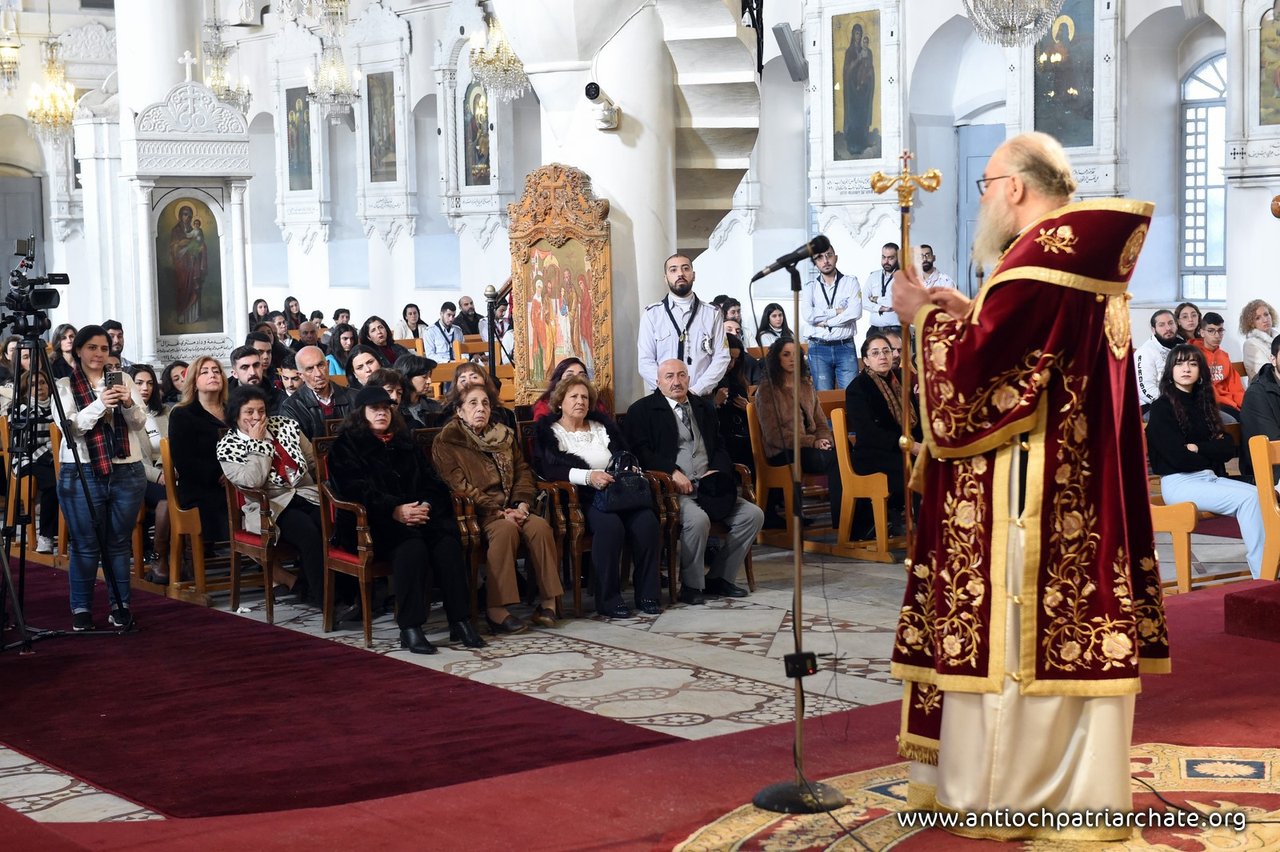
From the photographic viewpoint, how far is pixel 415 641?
23.3 ft

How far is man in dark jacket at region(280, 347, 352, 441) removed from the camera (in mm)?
8695

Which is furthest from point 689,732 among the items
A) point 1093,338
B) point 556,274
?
point 556,274

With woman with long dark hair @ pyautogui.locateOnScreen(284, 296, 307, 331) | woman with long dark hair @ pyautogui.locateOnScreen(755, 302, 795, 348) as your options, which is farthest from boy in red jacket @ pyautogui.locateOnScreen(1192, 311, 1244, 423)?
woman with long dark hair @ pyautogui.locateOnScreen(284, 296, 307, 331)

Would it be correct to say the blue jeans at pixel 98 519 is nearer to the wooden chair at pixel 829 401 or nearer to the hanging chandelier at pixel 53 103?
the wooden chair at pixel 829 401

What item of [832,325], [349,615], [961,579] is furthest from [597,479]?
[832,325]

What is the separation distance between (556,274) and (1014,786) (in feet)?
19.9

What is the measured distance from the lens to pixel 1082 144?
623 inches

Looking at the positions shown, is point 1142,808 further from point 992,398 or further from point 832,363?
point 832,363

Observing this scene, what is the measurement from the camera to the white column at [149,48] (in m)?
14.7

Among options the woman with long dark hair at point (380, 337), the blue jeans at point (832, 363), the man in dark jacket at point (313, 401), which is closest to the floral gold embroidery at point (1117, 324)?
the man in dark jacket at point (313, 401)

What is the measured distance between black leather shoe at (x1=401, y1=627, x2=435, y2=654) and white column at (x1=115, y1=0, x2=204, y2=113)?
29.8ft

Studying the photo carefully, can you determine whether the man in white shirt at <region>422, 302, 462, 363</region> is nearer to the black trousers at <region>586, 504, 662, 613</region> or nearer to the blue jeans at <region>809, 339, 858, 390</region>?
the blue jeans at <region>809, 339, 858, 390</region>

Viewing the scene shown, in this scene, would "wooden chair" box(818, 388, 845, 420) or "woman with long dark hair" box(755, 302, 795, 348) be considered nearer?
"wooden chair" box(818, 388, 845, 420)

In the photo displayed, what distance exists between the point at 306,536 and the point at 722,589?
82.4 inches
